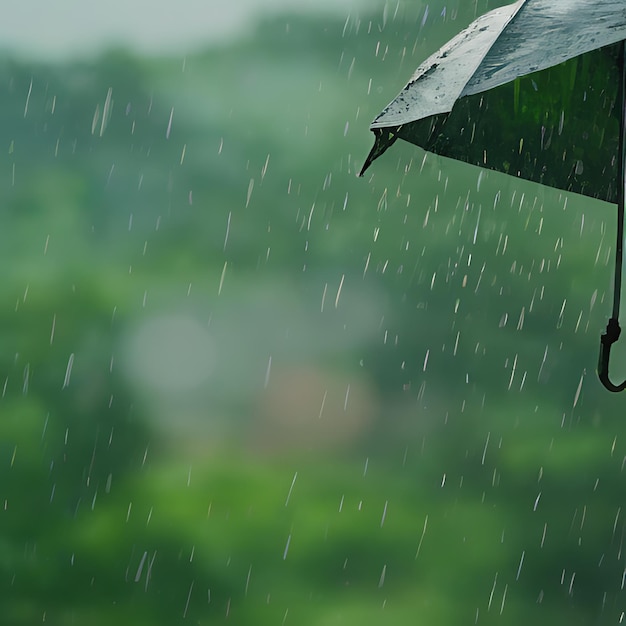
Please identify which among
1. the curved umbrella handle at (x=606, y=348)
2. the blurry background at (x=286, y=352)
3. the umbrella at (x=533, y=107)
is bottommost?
the blurry background at (x=286, y=352)

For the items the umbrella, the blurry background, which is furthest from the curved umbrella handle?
the blurry background

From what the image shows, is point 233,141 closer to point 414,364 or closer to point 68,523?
point 414,364

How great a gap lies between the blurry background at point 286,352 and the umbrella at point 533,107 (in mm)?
11725

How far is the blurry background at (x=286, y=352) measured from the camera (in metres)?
13.4

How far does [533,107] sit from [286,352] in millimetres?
13473

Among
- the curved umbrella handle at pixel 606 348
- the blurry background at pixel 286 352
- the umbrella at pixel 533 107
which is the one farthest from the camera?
the blurry background at pixel 286 352

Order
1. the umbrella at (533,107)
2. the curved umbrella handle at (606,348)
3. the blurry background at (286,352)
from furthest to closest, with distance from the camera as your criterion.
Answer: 1. the blurry background at (286,352)
2. the curved umbrella handle at (606,348)
3. the umbrella at (533,107)

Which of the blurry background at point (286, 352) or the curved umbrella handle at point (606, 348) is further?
the blurry background at point (286, 352)

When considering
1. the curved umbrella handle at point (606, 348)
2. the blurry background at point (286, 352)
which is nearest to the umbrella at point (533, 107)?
the curved umbrella handle at point (606, 348)

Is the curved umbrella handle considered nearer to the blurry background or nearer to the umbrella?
the umbrella

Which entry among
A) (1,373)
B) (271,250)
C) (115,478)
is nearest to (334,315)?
(271,250)

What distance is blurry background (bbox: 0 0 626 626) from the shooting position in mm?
13352

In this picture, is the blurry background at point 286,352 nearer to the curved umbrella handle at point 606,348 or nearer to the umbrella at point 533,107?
the umbrella at point 533,107

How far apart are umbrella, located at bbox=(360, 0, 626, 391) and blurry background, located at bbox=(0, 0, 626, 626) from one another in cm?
1172
